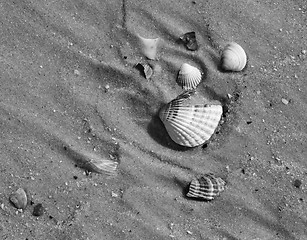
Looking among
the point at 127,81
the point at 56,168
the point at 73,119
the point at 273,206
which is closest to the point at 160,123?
the point at 127,81

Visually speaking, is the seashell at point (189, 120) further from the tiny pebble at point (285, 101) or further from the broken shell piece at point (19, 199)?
the broken shell piece at point (19, 199)

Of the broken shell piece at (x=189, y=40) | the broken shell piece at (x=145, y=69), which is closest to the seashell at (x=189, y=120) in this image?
the broken shell piece at (x=145, y=69)

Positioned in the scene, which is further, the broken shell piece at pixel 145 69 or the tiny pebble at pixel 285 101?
the tiny pebble at pixel 285 101

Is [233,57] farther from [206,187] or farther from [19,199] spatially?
[19,199]

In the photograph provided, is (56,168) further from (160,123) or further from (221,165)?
(221,165)

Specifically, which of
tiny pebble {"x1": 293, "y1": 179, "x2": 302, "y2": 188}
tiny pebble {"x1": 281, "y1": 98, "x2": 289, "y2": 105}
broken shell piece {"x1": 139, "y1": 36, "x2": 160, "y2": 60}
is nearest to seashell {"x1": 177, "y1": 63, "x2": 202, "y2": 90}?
broken shell piece {"x1": 139, "y1": 36, "x2": 160, "y2": 60}

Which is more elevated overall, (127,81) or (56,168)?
(127,81)
